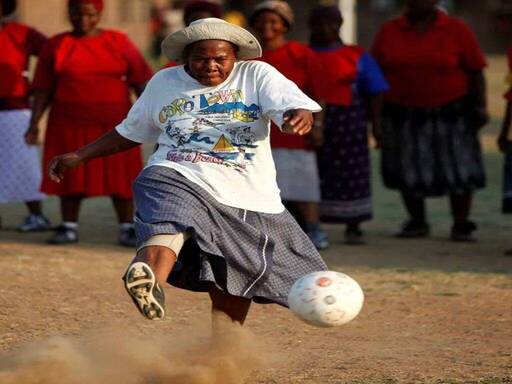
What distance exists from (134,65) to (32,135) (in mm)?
945

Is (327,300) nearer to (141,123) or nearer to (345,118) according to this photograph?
(141,123)

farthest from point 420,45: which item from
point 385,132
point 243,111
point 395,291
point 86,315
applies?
point 243,111

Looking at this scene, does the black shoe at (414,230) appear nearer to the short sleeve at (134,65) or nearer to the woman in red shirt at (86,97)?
the woman in red shirt at (86,97)

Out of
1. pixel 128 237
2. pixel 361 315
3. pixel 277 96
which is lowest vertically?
pixel 128 237

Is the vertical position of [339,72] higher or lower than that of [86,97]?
higher

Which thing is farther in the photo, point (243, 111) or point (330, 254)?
point (330, 254)

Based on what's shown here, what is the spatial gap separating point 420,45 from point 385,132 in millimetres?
824

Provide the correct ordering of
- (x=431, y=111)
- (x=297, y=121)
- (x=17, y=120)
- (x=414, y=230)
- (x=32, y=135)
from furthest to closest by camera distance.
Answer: (x=414, y=230), (x=17, y=120), (x=431, y=111), (x=32, y=135), (x=297, y=121)

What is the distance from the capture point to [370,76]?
10094 mm

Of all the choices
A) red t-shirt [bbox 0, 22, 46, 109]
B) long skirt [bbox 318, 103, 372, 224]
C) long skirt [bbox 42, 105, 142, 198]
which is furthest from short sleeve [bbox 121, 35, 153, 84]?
long skirt [bbox 318, 103, 372, 224]

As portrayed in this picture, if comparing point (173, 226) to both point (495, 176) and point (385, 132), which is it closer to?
point (385, 132)

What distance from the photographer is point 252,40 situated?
5.87 metres

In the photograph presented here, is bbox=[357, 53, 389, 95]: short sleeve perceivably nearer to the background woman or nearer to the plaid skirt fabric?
the background woman

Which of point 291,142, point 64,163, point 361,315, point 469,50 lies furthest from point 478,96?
point 64,163
